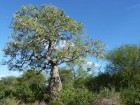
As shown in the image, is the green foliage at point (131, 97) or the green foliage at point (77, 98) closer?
the green foliage at point (131, 97)

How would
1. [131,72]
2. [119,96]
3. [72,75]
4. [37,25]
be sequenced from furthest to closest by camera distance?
[72,75]
[37,25]
[131,72]
[119,96]

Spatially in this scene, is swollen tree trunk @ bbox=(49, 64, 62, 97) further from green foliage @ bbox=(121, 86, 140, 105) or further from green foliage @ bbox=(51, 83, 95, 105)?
green foliage @ bbox=(121, 86, 140, 105)

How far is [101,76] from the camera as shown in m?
28.1

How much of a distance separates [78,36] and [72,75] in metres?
12.1

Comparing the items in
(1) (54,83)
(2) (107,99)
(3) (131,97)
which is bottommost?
(2) (107,99)

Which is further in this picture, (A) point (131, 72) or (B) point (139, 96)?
(A) point (131, 72)

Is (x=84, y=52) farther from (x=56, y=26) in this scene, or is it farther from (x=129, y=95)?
(x=129, y=95)

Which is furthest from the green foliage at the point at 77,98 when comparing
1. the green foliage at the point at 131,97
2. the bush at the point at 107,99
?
the green foliage at the point at 131,97

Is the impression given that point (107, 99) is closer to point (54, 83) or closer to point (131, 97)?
point (131, 97)

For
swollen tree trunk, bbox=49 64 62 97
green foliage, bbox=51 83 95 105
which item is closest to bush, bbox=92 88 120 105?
green foliage, bbox=51 83 95 105

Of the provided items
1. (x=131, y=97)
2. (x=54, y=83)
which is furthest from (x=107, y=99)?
(x=54, y=83)

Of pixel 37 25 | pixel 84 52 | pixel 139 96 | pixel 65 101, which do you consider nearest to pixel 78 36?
pixel 84 52

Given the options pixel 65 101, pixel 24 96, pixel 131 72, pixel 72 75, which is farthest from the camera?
pixel 72 75

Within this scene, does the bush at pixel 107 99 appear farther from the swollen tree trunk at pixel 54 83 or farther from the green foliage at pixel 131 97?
A: the swollen tree trunk at pixel 54 83
